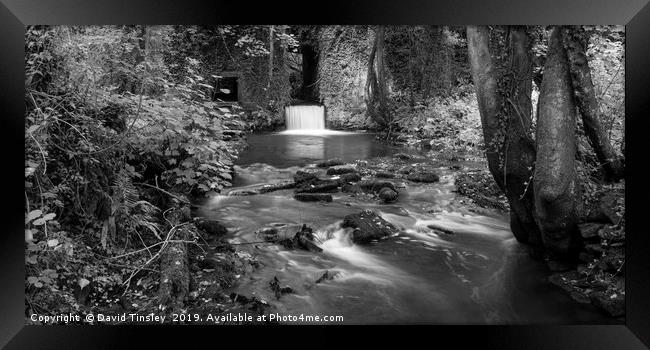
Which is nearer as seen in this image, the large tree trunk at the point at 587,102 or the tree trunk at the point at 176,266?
the tree trunk at the point at 176,266

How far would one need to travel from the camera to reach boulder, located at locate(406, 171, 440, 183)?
3.72 m

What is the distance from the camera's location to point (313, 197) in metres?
3.42

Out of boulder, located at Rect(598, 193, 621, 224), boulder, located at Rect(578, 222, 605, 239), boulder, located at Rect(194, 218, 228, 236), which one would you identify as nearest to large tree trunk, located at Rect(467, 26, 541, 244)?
boulder, located at Rect(578, 222, 605, 239)

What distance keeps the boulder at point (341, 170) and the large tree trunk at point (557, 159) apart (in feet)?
4.62

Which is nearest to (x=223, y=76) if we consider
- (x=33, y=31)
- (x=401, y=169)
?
(x=33, y=31)

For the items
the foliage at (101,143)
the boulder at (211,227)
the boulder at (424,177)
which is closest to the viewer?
the foliage at (101,143)

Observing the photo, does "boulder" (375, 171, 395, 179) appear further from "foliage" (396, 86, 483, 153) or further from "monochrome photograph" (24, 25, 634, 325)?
"foliage" (396, 86, 483, 153)

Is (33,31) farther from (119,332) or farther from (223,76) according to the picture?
(119,332)

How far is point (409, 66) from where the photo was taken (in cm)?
404

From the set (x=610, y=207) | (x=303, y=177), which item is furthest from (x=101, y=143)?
(x=610, y=207)

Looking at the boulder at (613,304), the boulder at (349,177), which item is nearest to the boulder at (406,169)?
the boulder at (349,177)

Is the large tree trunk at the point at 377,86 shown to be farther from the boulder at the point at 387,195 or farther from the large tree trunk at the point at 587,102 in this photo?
the large tree trunk at the point at 587,102

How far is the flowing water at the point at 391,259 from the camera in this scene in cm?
282

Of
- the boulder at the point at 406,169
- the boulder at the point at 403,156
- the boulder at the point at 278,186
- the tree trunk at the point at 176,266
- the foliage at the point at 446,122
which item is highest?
the foliage at the point at 446,122
